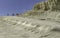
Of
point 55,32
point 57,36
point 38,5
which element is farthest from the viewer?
point 38,5

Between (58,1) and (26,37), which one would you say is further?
(58,1)

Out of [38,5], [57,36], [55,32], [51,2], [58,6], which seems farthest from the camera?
[38,5]

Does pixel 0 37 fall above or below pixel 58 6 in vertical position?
above

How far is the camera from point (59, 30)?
4844 mm

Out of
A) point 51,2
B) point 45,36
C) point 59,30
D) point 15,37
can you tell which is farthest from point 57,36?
point 51,2

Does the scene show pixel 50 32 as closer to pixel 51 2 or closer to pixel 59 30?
pixel 59 30

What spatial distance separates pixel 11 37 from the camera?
171 inches

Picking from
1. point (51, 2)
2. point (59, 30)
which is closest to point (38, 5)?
point (51, 2)

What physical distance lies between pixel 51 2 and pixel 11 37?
1696cm

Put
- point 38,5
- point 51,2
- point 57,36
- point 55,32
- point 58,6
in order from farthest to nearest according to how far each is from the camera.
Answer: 1. point 38,5
2. point 51,2
3. point 58,6
4. point 55,32
5. point 57,36

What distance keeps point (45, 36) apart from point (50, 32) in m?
0.30

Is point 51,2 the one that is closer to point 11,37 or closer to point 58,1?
point 58,1

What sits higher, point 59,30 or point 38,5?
point 59,30

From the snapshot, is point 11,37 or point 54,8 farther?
point 54,8
